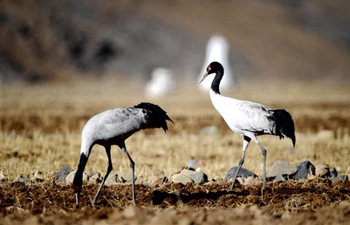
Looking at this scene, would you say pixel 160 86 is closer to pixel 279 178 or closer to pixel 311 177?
pixel 279 178

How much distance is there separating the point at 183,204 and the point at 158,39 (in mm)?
74208

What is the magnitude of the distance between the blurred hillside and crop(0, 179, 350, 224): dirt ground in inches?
2045

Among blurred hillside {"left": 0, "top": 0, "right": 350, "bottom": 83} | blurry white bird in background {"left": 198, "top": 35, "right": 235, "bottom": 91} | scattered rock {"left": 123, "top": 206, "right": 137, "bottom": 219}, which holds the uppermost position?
blurred hillside {"left": 0, "top": 0, "right": 350, "bottom": 83}

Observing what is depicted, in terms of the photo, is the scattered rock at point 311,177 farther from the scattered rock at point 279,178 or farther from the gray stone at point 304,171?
the scattered rock at point 279,178

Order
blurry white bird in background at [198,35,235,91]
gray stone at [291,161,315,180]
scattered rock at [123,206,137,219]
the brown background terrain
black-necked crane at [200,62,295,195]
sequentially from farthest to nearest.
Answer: blurry white bird in background at [198,35,235,91] < gray stone at [291,161,315,180] < black-necked crane at [200,62,295,195] < the brown background terrain < scattered rock at [123,206,137,219]

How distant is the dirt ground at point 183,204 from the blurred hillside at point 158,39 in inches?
2045

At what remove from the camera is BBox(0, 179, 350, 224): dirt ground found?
569 centimetres

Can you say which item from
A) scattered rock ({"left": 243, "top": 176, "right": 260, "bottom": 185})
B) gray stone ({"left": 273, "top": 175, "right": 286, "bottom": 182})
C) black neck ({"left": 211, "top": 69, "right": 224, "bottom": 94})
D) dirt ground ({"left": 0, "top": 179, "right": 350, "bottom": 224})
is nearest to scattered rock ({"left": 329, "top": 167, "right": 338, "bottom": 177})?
dirt ground ({"left": 0, "top": 179, "right": 350, "bottom": 224})

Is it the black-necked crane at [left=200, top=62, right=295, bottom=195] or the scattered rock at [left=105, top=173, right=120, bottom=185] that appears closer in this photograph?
the black-necked crane at [left=200, top=62, right=295, bottom=195]

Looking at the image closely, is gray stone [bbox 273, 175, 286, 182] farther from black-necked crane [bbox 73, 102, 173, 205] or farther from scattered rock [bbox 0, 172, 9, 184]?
scattered rock [bbox 0, 172, 9, 184]

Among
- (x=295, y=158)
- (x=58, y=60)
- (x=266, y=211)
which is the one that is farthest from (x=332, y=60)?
(x=266, y=211)

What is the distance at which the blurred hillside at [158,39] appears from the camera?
66.4 meters

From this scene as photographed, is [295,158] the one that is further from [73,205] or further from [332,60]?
[332,60]

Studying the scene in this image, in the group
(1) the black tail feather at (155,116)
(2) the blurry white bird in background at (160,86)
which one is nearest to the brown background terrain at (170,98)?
(1) the black tail feather at (155,116)
